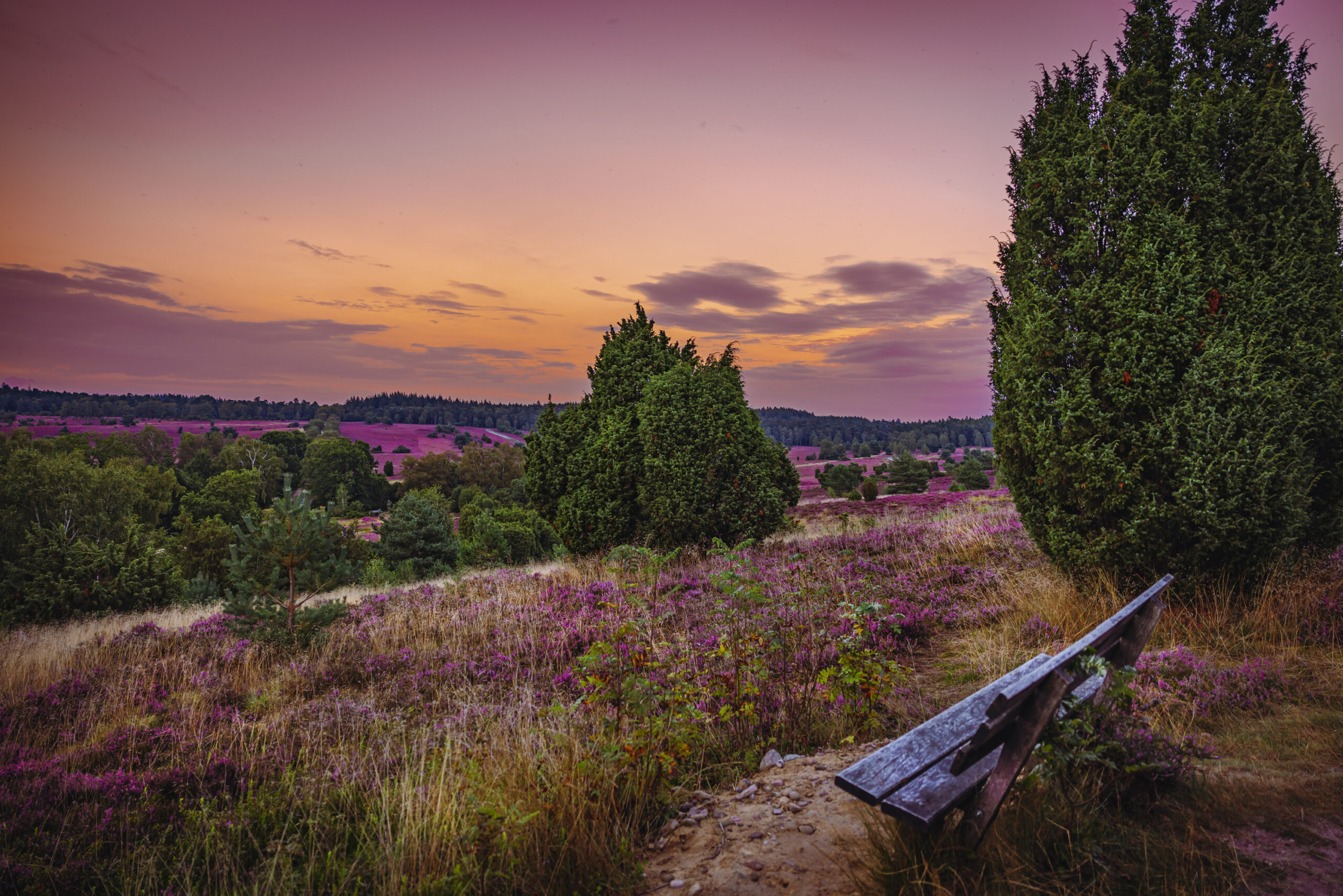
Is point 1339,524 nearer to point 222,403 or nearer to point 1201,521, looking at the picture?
point 1201,521

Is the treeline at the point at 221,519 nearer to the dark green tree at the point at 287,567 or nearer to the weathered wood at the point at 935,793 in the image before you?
the dark green tree at the point at 287,567

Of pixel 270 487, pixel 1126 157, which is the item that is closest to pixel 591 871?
pixel 1126 157

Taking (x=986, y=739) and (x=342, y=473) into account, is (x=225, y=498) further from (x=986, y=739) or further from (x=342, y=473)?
(x=986, y=739)

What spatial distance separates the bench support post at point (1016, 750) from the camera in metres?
2.22

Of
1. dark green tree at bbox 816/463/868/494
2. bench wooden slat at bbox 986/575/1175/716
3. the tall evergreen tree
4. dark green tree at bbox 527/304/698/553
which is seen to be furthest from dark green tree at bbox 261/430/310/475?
bench wooden slat at bbox 986/575/1175/716

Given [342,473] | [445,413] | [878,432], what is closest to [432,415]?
[445,413]

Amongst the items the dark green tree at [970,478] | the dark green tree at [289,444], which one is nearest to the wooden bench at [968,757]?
the dark green tree at [970,478]

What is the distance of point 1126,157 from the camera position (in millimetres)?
6223

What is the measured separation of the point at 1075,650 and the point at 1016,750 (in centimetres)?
53

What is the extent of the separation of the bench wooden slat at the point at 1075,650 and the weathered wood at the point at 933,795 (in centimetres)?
37

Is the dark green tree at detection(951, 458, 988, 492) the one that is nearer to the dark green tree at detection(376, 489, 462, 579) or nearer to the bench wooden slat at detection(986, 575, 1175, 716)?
the dark green tree at detection(376, 489, 462, 579)

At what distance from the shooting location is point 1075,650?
2.44 metres

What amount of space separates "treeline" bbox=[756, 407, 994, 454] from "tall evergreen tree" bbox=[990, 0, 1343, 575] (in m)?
65.6

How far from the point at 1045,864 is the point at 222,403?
14148cm
